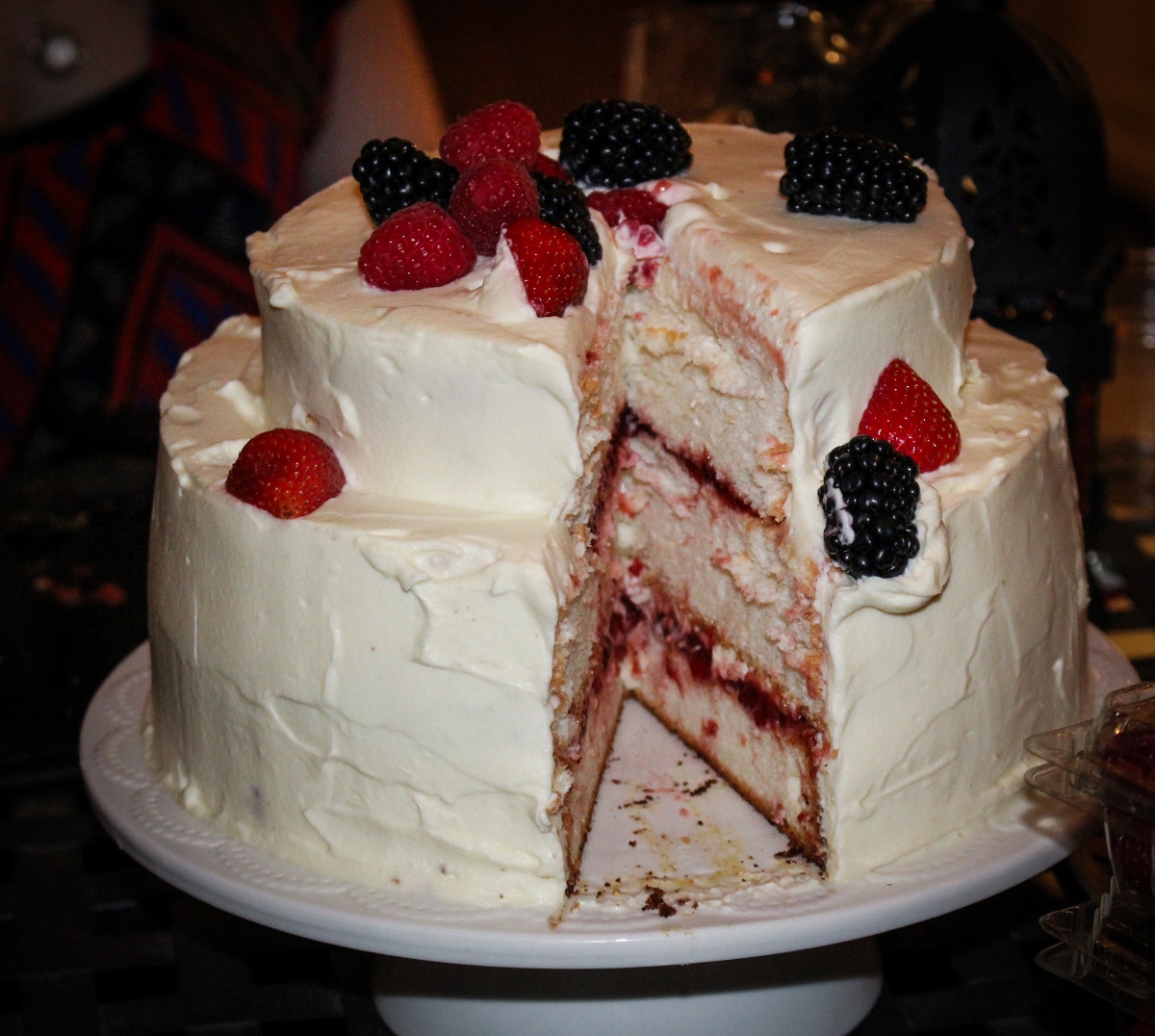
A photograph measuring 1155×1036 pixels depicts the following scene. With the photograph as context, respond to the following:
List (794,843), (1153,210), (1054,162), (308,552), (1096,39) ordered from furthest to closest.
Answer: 1. (1096,39)
2. (1153,210)
3. (1054,162)
4. (794,843)
5. (308,552)

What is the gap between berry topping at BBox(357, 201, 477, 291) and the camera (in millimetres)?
2344

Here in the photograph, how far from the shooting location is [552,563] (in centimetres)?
220

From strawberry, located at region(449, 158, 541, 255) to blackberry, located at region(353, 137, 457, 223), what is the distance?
11 cm

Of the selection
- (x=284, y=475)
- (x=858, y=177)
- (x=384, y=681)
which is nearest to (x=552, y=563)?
(x=384, y=681)

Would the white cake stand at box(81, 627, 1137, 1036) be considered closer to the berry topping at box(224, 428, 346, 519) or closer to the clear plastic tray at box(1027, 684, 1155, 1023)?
the clear plastic tray at box(1027, 684, 1155, 1023)

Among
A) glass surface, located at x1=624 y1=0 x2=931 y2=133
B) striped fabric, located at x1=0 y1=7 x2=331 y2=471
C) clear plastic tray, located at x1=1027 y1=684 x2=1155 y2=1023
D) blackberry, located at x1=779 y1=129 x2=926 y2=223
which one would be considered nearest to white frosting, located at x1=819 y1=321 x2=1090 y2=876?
clear plastic tray, located at x1=1027 y1=684 x2=1155 y2=1023

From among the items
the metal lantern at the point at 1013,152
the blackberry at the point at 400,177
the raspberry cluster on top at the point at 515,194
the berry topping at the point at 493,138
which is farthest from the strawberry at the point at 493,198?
the metal lantern at the point at 1013,152

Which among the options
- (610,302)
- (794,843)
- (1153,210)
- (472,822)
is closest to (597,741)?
(794,843)

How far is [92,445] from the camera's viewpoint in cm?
465

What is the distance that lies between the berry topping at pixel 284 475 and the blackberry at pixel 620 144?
81cm

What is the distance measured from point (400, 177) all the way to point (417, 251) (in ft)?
0.72

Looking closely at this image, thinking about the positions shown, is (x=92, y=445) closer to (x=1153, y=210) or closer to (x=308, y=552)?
(x=308, y=552)

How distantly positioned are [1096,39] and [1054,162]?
5.03 m

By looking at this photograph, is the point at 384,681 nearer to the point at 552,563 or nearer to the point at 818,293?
the point at 552,563
